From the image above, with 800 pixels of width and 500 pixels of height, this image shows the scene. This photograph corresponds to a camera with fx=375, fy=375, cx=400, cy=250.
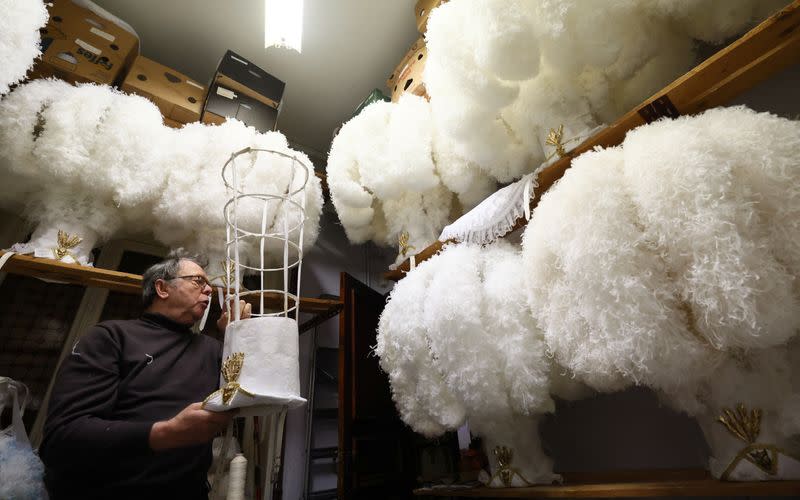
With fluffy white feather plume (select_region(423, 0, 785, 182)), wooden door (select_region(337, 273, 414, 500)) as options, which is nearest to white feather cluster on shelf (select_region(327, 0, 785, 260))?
fluffy white feather plume (select_region(423, 0, 785, 182))

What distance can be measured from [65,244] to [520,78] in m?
1.58

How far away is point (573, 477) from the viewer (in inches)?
48.0

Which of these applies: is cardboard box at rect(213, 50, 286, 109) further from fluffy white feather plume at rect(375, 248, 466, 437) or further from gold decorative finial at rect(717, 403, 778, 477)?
gold decorative finial at rect(717, 403, 778, 477)

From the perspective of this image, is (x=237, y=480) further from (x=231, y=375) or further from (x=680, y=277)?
(x=680, y=277)

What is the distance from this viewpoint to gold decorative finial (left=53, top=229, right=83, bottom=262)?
1280 millimetres

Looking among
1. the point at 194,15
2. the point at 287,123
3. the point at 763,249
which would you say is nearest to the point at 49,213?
the point at 194,15

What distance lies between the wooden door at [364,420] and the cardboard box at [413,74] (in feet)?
3.01

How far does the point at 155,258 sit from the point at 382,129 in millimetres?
1355

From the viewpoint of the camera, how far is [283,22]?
1.65m

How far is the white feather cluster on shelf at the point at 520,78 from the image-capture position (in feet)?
3.14

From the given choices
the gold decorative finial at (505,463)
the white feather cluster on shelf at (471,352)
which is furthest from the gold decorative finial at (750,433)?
the gold decorative finial at (505,463)

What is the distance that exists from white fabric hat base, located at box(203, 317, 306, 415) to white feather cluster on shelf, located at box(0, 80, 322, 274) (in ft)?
2.53

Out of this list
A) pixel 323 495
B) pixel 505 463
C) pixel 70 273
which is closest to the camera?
pixel 505 463

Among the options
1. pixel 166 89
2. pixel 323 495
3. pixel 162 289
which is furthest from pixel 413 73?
pixel 323 495
